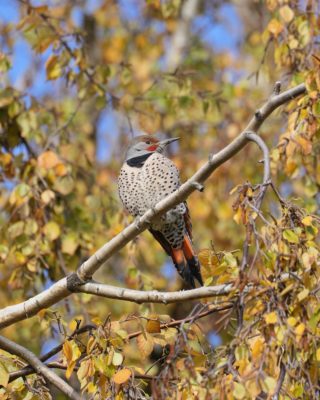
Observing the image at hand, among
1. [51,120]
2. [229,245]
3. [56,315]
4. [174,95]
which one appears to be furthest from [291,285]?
[229,245]

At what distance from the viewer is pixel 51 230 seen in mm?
4723

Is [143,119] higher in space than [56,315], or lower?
higher

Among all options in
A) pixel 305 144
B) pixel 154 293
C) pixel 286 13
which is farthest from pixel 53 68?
pixel 154 293

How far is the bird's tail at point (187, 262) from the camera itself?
4551 mm

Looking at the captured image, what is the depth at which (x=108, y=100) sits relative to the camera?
5.46 metres

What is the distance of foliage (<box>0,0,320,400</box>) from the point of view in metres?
2.35

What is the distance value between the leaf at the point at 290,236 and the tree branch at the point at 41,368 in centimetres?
121

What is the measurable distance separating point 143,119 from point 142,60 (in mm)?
5585

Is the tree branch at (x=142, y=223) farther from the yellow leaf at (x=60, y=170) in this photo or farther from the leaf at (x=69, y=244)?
the yellow leaf at (x=60, y=170)

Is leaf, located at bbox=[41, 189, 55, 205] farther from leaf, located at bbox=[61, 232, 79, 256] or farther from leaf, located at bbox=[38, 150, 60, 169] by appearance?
leaf, located at bbox=[61, 232, 79, 256]

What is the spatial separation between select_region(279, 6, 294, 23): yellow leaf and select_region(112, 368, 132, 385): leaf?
6.78ft

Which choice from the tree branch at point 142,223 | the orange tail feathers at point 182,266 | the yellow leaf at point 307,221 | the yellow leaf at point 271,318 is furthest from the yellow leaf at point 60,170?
the yellow leaf at point 271,318

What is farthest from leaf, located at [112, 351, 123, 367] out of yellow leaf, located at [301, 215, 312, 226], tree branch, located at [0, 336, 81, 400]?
yellow leaf, located at [301, 215, 312, 226]

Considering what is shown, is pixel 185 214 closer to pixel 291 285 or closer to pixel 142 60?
pixel 291 285
